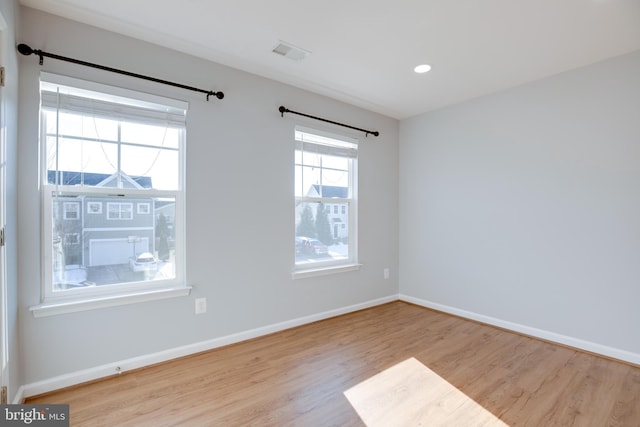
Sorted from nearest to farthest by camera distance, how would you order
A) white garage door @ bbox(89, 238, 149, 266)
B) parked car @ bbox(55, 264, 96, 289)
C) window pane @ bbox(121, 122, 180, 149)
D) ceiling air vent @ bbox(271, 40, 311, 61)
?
parked car @ bbox(55, 264, 96, 289) → white garage door @ bbox(89, 238, 149, 266) → window pane @ bbox(121, 122, 180, 149) → ceiling air vent @ bbox(271, 40, 311, 61)

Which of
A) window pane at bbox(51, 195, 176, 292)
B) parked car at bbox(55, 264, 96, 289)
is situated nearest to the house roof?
window pane at bbox(51, 195, 176, 292)

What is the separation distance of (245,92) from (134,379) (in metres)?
2.54

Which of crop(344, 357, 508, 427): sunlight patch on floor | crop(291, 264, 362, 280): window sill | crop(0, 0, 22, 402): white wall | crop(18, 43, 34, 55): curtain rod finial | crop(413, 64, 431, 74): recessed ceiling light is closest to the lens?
crop(0, 0, 22, 402): white wall

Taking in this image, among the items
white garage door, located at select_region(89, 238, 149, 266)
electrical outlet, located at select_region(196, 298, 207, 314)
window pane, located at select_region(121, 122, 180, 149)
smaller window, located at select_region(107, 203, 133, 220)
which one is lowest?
electrical outlet, located at select_region(196, 298, 207, 314)

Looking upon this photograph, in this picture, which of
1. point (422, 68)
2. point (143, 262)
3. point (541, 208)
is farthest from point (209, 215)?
point (541, 208)

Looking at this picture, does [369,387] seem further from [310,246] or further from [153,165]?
[153,165]

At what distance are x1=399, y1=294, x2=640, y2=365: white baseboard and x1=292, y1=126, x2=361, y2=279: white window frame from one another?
1.25 metres

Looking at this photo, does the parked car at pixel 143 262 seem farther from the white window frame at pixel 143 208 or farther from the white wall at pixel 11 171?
the white wall at pixel 11 171

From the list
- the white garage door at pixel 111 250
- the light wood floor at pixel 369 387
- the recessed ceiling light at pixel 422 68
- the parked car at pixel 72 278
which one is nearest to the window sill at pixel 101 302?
the parked car at pixel 72 278

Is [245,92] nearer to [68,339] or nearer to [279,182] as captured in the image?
[279,182]

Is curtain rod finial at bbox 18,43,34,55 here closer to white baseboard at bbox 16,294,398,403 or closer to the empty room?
the empty room

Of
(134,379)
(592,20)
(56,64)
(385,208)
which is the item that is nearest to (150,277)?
(134,379)

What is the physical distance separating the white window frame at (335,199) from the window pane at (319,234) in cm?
5

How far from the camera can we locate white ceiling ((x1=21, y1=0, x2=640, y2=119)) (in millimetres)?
2037
